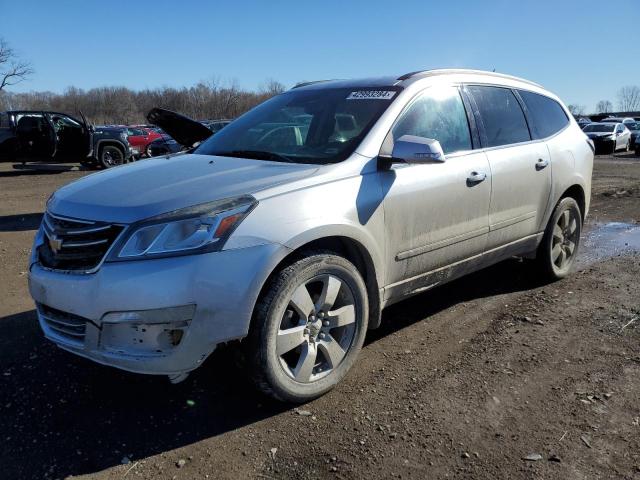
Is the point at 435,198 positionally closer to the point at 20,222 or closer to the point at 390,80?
the point at 390,80

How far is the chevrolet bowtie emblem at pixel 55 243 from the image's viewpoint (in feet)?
8.95

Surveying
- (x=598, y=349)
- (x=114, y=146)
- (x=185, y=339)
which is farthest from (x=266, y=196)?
(x=114, y=146)

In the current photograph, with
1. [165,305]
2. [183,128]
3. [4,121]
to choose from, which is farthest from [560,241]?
[4,121]

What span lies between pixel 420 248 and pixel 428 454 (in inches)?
52.1

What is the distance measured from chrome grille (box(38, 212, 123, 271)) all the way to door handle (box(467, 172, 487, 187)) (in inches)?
91.8

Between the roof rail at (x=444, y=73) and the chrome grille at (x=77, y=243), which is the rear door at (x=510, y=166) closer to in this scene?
the roof rail at (x=444, y=73)

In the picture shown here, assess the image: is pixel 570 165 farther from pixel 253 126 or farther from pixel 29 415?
pixel 29 415

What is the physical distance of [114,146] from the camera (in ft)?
55.3

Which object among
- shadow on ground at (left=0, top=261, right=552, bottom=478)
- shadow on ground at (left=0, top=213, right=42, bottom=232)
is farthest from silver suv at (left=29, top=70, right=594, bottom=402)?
shadow on ground at (left=0, top=213, right=42, bottom=232)

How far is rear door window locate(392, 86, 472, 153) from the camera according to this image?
3498 millimetres

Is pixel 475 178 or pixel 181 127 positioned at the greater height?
pixel 181 127

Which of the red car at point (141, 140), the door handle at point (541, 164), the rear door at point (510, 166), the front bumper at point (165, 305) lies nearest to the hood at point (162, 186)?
the front bumper at point (165, 305)

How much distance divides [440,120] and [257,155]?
1294 mm

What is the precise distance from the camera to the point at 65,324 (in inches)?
106
